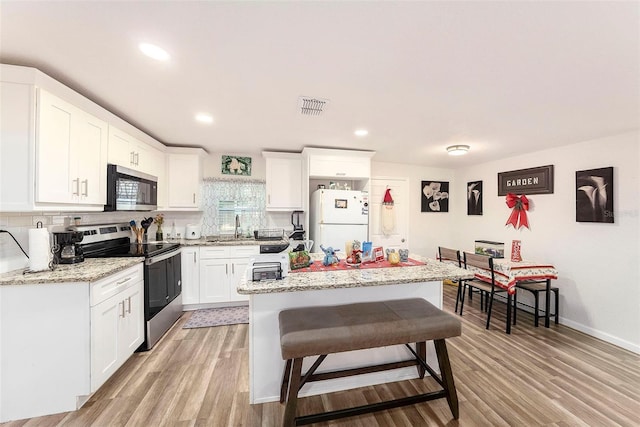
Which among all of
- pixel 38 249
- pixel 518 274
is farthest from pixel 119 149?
pixel 518 274

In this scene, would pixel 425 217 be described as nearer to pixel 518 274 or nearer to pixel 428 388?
pixel 518 274

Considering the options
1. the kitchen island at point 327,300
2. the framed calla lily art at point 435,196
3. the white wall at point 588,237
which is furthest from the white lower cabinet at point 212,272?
the white wall at point 588,237

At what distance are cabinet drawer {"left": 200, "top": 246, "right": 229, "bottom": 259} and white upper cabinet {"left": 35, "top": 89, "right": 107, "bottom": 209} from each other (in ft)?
4.44

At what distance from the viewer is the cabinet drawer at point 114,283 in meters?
1.78

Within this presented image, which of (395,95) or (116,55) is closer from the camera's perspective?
(116,55)

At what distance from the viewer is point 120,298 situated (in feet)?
6.81

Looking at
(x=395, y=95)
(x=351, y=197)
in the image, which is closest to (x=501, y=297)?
(x=351, y=197)

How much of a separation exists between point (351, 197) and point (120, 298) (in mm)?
2731

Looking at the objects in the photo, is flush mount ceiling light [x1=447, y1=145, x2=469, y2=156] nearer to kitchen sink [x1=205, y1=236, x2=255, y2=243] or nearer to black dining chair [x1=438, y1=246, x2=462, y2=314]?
black dining chair [x1=438, y1=246, x2=462, y2=314]

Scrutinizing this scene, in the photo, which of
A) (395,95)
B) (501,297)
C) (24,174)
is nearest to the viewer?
(24,174)

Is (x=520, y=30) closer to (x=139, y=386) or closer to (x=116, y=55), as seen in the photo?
(x=116, y=55)

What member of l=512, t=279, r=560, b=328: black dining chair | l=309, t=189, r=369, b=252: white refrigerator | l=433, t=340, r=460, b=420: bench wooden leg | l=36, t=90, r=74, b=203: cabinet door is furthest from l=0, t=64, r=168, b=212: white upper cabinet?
l=512, t=279, r=560, b=328: black dining chair

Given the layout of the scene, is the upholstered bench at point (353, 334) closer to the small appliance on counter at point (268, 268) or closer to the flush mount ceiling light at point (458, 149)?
the small appliance on counter at point (268, 268)

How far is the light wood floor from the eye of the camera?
5.51 feet
